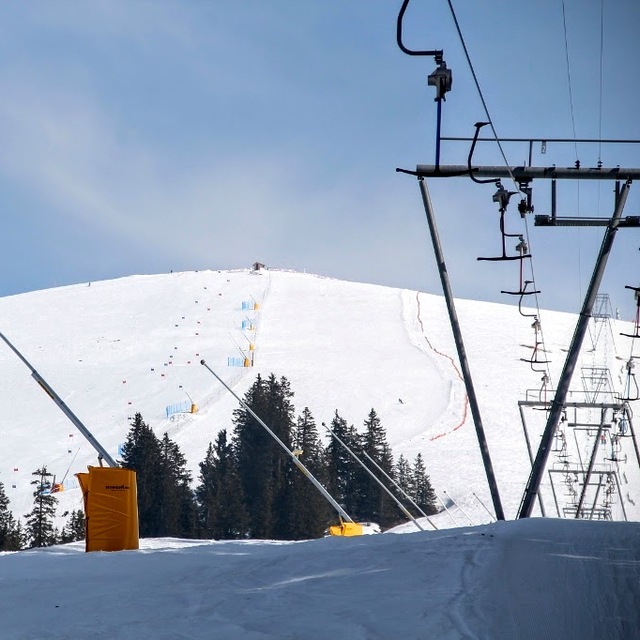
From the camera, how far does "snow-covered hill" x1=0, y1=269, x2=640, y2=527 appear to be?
193 feet

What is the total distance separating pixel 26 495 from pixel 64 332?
4262cm

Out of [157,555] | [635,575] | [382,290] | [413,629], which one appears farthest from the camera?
[382,290]

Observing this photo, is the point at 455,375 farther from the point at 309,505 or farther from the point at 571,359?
the point at 571,359

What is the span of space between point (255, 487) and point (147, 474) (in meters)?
6.48

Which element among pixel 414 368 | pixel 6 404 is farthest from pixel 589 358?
pixel 6 404

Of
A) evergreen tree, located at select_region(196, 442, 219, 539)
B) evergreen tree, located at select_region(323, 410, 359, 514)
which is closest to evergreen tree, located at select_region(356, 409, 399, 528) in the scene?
evergreen tree, located at select_region(323, 410, 359, 514)

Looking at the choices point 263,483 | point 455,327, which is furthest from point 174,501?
point 455,327

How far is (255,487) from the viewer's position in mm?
51469

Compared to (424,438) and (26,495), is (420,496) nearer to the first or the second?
(424,438)

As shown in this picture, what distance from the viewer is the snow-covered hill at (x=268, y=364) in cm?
5888

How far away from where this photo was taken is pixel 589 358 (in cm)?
8256

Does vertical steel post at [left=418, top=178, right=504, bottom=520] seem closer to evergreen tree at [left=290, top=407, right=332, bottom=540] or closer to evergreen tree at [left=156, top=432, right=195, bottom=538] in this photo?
evergreen tree at [left=290, top=407, right=332, bottom=540]

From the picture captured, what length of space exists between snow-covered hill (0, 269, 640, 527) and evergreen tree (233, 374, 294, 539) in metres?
3.27

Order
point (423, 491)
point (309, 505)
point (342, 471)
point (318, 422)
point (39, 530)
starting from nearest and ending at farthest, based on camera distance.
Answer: point (39, 530)
point (309, 505)
point (423, 491)
point (342, 471)
point (318, 422)
